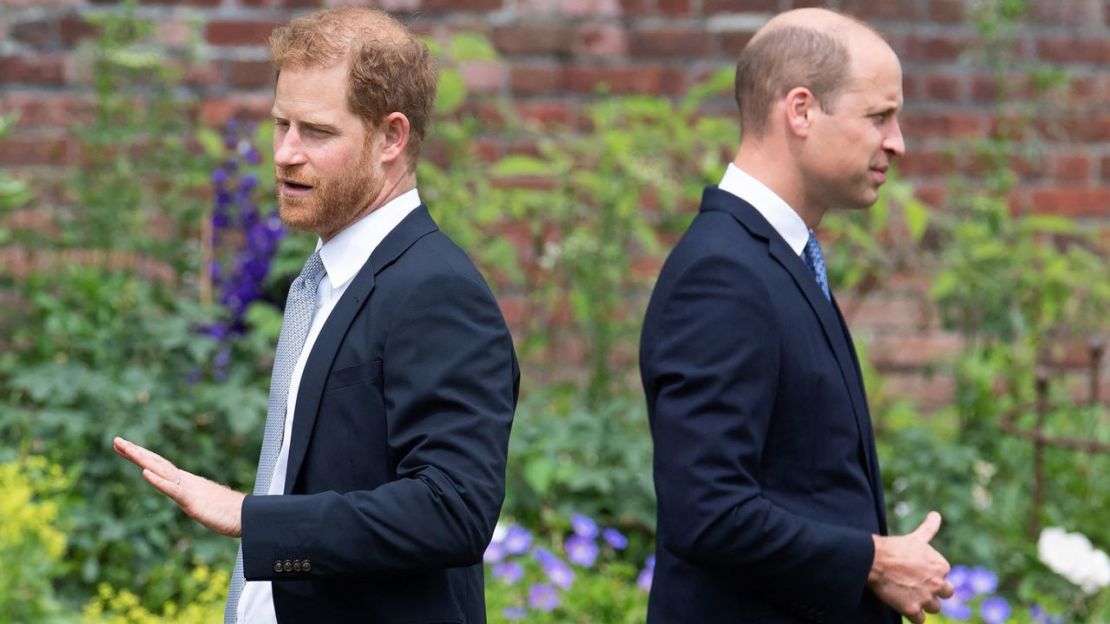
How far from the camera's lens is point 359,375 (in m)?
2.23

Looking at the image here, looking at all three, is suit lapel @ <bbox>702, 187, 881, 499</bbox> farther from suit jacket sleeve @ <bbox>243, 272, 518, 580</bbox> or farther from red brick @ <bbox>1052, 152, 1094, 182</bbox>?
red brick @ <bbox>1052, 152, 1094, 182</bbox>

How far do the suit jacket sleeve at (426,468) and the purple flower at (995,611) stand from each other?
217cm

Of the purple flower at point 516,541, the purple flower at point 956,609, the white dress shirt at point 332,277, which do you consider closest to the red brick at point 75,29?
the purple flower at point 516,541

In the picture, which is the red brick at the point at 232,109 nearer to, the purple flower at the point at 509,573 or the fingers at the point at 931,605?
the purple flower at the point at 509,573

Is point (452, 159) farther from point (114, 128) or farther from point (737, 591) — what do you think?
point (737, 591)

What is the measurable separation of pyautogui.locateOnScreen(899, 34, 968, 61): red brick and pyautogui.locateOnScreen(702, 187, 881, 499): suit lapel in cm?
300

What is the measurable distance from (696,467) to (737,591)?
0.85ft

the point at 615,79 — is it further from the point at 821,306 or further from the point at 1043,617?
the point at 821,306

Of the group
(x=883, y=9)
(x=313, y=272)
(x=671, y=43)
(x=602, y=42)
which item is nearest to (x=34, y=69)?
(x=602, y=42)

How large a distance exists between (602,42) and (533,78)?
26 cm

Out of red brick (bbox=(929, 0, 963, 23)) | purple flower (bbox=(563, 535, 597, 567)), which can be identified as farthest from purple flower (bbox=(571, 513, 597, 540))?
red brick (bbox=(929, 0, 963, 23))

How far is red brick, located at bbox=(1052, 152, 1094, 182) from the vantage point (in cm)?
557

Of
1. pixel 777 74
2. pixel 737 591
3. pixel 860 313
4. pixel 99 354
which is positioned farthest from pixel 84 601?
pixel 860 313

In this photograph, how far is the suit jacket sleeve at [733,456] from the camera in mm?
2426
